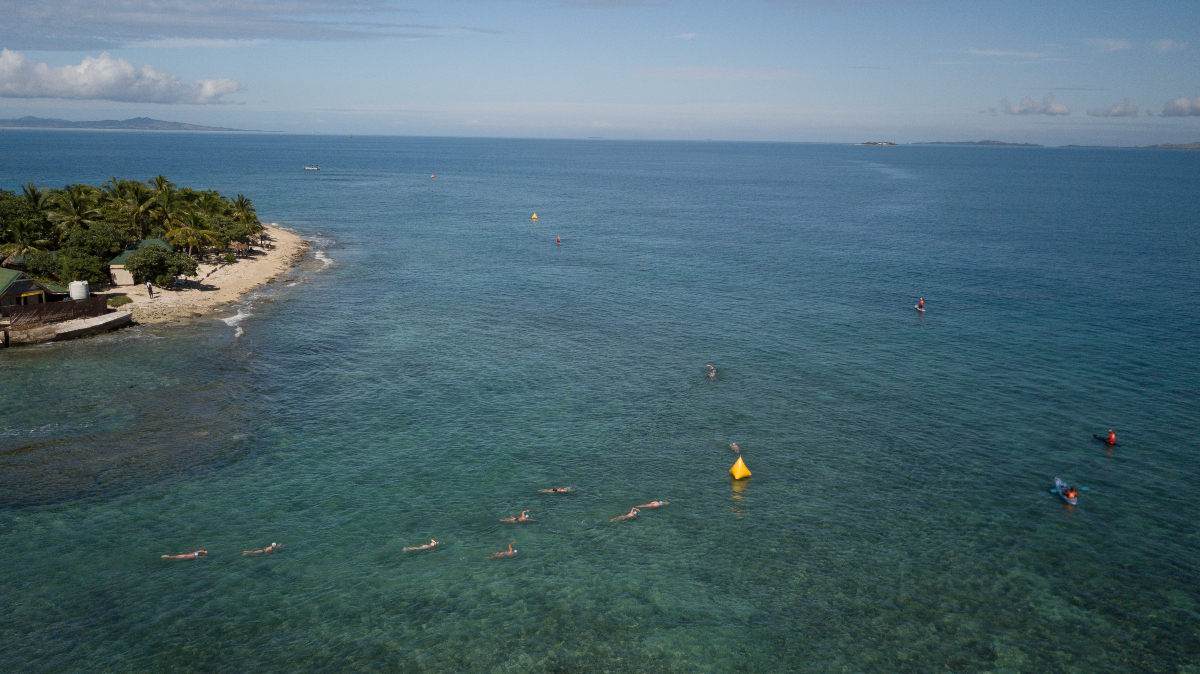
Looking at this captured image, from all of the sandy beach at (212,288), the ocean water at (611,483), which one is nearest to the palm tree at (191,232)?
the sandy beach at (212,288)

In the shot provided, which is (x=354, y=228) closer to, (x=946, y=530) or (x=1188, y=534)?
(x=946, y=530)

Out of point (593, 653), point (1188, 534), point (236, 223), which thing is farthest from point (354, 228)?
point (1188, 534)

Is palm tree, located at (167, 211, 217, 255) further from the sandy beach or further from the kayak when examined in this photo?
the kayak

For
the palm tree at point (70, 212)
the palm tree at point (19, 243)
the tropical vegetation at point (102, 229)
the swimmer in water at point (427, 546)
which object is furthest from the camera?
the palm tree at point (70, 212)

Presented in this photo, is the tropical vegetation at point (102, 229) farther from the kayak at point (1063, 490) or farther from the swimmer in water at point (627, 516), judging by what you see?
the kayak at point (1063, 490)

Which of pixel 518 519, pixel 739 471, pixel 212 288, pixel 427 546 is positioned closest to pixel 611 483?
pixel 518 519

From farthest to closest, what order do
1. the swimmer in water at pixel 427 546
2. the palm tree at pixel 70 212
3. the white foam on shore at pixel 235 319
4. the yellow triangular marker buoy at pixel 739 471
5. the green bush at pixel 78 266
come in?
the palm tree at pixel 70 212 → the green bush at pixel 78 266 → the white foam on shore at pixel 235 319 → the yellow triangular marker buoy at pixel 739 471 → the swimmer in water at pixel 427 546

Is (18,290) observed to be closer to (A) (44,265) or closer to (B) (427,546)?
(A) (44,265)
